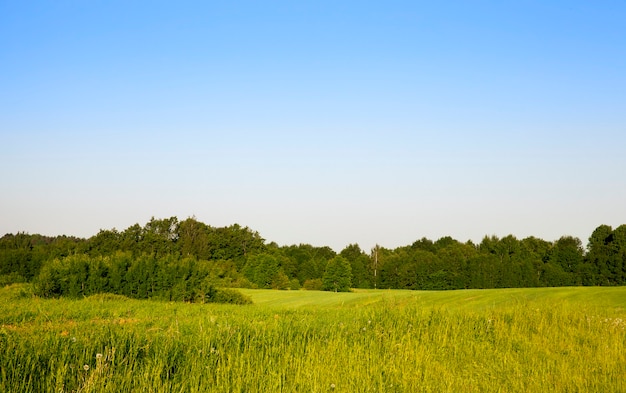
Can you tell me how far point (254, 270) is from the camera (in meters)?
76.1

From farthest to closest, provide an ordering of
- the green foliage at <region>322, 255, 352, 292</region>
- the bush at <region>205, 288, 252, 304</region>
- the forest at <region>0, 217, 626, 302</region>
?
the green foliage at <region>322, 255, 352, 292</region> → the bush at <region>205, 288, 252, 304</region> → the forest at <region>0, 217, 626, 302</region>

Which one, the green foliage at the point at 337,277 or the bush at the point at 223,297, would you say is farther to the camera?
the green foliage at the point at 337,277

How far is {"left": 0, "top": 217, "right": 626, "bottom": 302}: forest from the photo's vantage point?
1272 inches

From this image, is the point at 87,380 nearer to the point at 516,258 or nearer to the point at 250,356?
the point at 250,356

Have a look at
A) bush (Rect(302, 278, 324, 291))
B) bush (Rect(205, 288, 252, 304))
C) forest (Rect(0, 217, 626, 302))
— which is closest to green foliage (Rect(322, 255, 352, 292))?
forest (Rect(0, 217, 626, 302))

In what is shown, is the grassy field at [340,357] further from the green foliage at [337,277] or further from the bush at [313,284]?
the bush at [313,284]

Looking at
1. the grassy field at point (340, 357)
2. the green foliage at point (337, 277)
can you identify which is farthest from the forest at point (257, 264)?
the grassy field at point (340, 357)

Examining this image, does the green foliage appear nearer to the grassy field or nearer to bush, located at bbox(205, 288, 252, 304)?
bush, located at bbox(205, 288, 252, 304)

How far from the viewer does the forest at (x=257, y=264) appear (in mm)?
32312

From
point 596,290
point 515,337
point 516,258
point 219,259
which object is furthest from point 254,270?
point 515,337

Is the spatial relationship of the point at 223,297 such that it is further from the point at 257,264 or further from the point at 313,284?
the point at 313,284

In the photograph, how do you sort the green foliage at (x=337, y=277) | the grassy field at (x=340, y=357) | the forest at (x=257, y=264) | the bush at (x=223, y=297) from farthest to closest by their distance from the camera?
the green foliage at (x=337, y=277) < the bush at (x=223, y=297) < the forest at (x=257, y=264) < the grassy field at (x=340, y=357)

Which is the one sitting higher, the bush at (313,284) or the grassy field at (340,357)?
the grassy field at (340,357)

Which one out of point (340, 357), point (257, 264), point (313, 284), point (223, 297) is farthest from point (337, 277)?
point (340, 357)
